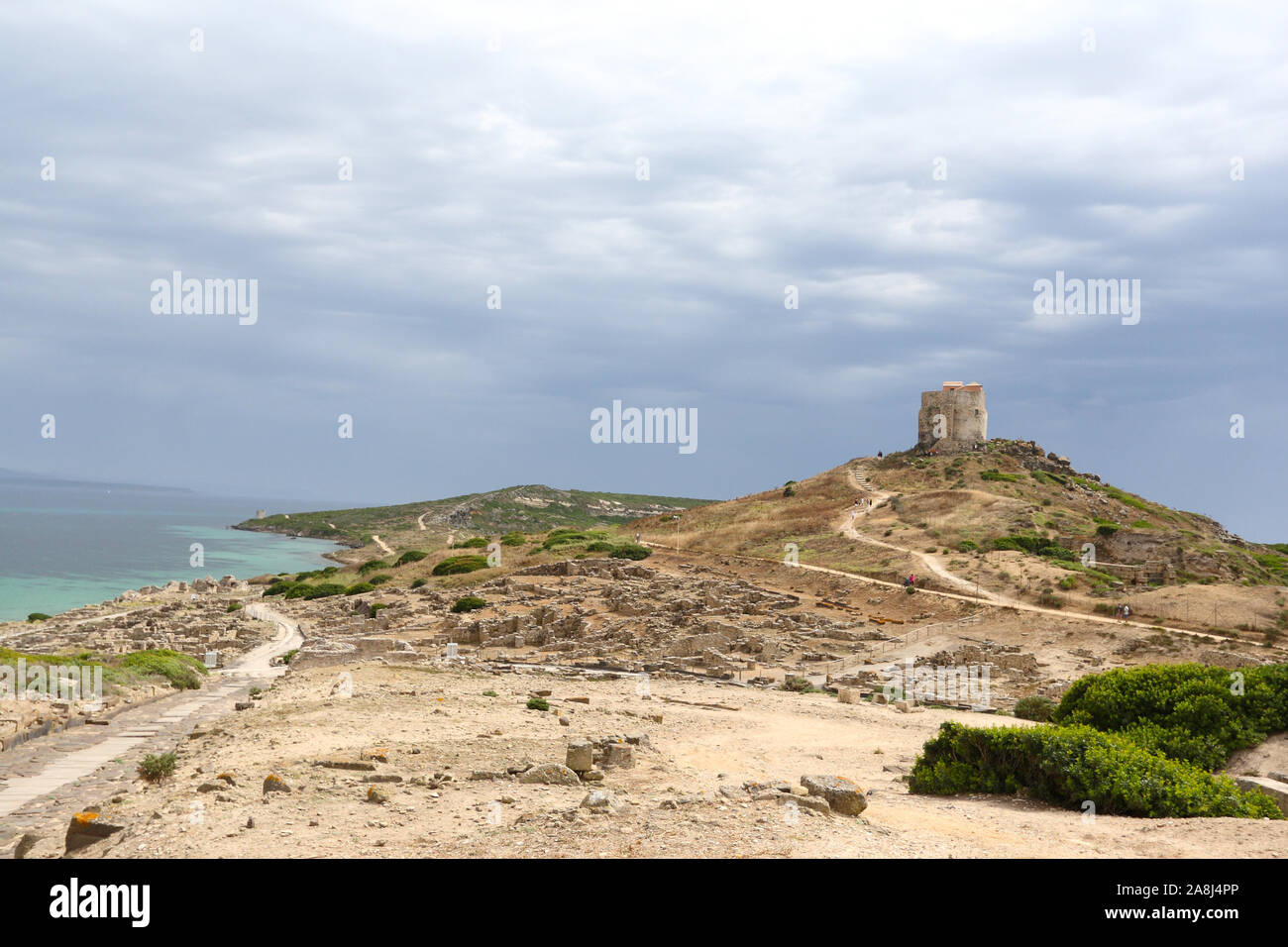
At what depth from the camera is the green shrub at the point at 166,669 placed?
2694 centimetres

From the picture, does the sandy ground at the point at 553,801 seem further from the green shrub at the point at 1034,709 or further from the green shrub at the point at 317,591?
the green shrub at the point at 317,591

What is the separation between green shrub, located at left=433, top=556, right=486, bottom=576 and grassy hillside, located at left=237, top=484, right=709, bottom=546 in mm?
54386

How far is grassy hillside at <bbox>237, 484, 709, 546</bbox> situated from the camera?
4970 inches

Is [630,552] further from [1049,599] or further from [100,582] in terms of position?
[100,582]

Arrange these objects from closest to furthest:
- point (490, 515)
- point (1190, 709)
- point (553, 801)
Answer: point (553, 801) < point (1190, 709) < point (490, 515)

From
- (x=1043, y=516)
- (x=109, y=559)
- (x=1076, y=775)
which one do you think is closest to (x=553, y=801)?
(x=1076, y=775)

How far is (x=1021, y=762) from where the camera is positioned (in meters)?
12.9

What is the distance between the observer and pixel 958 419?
83688 millimetres

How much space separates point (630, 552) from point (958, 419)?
41.5 metres

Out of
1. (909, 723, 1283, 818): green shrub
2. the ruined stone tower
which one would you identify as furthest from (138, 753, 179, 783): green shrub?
the ruined stone tower

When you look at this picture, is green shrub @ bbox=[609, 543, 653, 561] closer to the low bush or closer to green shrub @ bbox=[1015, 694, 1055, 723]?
the low bush

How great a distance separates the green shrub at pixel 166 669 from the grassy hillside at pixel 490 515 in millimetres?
83459

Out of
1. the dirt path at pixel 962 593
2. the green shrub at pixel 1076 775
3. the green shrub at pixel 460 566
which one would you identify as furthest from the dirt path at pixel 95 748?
the dirt path at pixel 962 593
